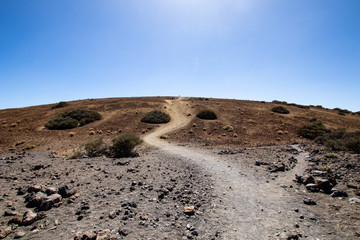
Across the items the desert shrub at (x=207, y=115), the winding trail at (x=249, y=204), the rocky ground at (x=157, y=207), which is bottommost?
the winding trail at (x=249, y=204)

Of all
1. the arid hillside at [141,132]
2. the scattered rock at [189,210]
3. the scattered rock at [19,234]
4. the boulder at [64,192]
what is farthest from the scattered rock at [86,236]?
the arid hillside at [141,132]

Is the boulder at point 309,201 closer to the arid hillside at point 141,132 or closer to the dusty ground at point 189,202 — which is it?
the dusty ground at point 189,202

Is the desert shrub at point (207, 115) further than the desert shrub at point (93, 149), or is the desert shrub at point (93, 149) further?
the desert shrub at point (207, 115)

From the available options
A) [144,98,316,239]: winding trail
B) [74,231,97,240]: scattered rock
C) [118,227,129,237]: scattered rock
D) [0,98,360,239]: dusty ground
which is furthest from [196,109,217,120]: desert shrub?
[74,231,97,240]: scattered rock

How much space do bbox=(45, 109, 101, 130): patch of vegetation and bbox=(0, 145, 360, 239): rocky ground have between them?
704 inches

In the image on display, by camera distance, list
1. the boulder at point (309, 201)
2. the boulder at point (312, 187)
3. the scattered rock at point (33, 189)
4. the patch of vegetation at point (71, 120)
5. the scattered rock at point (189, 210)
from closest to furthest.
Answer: the scattered rock at point (189, 210), the boulder at point (309, 201), the scattered rock at point (33, 189), the boulder at point (312, 187), the patch of vegetation at point (71, 120)

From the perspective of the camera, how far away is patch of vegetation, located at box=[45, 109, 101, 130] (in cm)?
2423

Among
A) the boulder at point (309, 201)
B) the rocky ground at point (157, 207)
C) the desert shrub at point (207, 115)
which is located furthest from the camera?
the desert shrub at point (207, 115)

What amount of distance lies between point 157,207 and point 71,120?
1009 inches

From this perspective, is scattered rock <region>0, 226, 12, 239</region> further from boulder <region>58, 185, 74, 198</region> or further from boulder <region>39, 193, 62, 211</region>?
boulder <region>58, 185, 74, 198</region>

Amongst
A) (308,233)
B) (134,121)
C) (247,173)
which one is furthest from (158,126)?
(308,233)

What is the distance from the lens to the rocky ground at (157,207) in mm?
4270

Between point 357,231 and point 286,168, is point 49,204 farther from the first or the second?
point 286,168

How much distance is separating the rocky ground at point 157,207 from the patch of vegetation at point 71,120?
17.9m
